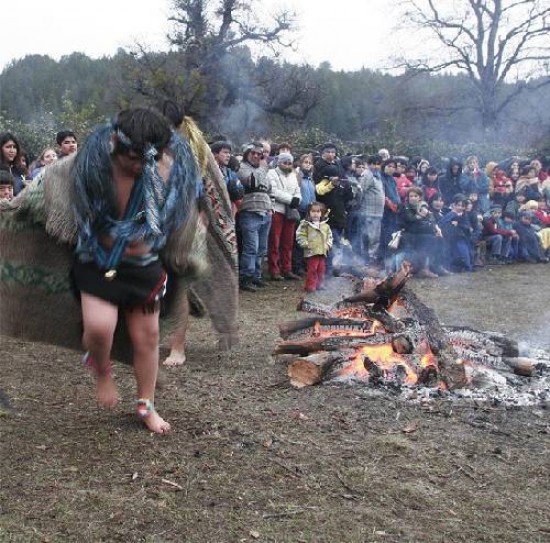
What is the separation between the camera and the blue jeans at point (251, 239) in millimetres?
Result: 8836

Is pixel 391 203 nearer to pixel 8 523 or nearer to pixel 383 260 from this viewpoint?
pixel 383 260

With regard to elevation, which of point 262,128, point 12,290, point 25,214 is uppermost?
point 262,128

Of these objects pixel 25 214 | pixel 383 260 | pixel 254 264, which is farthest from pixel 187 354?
pixel 383 260

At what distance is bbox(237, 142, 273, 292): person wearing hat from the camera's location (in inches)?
347

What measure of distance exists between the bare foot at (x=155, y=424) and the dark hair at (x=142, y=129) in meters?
1.38

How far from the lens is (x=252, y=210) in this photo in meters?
8.80

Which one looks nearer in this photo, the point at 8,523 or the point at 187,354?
the point at 8,523

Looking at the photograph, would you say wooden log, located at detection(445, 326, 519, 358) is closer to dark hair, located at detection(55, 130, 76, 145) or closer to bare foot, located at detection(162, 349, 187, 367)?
bare foot, located at detection(162, 349, 187, 367)

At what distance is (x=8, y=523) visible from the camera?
112 inches

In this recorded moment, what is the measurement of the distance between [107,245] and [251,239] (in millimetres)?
5360

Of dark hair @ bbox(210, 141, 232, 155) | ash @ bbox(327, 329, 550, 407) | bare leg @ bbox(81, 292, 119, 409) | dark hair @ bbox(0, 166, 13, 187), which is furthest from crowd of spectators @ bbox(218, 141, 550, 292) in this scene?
bare leg @ bbox(81, 292, 119, 409)

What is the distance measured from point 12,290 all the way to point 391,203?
7.88 m

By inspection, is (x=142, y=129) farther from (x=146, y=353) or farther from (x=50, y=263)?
(x=146, y=353)

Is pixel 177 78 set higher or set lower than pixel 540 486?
higher
